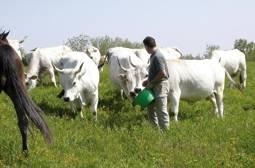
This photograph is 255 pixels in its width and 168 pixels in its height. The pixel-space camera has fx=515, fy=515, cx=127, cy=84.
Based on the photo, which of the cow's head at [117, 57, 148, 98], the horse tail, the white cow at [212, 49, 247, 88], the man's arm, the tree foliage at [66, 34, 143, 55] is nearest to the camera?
the horse tail

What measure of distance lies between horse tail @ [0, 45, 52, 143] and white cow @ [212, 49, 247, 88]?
607 inches

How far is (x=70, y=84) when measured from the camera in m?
13.3

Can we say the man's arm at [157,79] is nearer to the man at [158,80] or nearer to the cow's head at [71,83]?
the man at [158,80]

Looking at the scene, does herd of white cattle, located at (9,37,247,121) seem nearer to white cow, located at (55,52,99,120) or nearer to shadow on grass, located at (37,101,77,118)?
white cow, located at (55,52,99,120)

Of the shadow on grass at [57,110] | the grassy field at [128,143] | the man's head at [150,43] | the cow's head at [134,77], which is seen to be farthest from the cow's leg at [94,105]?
the man's head at [150,43]

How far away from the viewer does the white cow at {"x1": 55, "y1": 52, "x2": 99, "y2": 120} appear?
13.4 metres

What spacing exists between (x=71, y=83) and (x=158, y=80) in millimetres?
2971

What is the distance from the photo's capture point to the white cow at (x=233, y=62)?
23.0 meters

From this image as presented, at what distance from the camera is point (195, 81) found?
14.1m

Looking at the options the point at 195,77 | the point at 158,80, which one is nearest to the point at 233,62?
the point at 195,77

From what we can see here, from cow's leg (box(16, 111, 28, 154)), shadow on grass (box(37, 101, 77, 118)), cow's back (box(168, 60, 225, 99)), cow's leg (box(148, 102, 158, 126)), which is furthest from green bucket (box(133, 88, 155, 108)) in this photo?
cow's leg (box(16, 111, 28, 154))

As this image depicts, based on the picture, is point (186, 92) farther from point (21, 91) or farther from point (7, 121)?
point (21, 91)

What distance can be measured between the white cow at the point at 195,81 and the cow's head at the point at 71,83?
94.8 inches

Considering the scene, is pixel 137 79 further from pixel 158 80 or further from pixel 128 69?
pixel 158 80
